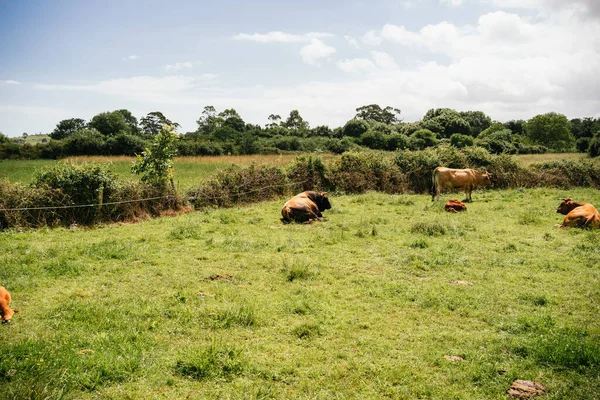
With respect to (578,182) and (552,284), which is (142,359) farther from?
(578,182)

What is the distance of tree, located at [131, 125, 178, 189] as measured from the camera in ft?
48.5

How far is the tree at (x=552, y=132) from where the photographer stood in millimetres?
72938

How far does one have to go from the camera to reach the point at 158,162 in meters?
14.9

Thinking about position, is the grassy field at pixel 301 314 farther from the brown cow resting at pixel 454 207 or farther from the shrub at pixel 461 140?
the shrub at pixel 461 140

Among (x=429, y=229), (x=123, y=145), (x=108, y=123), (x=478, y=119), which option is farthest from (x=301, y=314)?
(x=478, y=119)

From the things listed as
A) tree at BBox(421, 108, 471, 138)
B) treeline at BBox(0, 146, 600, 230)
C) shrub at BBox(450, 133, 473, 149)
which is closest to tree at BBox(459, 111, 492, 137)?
tree at BBox(421, 108, 471, 138)

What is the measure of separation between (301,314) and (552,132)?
83.9 meters

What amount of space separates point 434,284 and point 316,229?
5.13m

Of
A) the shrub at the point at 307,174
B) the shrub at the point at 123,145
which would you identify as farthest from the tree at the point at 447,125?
the shrub at the point at 307,174

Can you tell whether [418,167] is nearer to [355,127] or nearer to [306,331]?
[306,331]

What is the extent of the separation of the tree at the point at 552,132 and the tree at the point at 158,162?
77.5 metres

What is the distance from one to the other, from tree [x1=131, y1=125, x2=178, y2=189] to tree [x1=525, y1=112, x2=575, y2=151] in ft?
254

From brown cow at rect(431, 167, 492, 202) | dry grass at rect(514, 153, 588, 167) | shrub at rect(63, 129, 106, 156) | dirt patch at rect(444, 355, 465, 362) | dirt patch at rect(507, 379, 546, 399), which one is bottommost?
dirt patch at rect(507, 379, 546, 399)

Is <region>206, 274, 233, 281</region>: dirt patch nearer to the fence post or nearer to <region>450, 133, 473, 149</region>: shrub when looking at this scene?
the fence post
